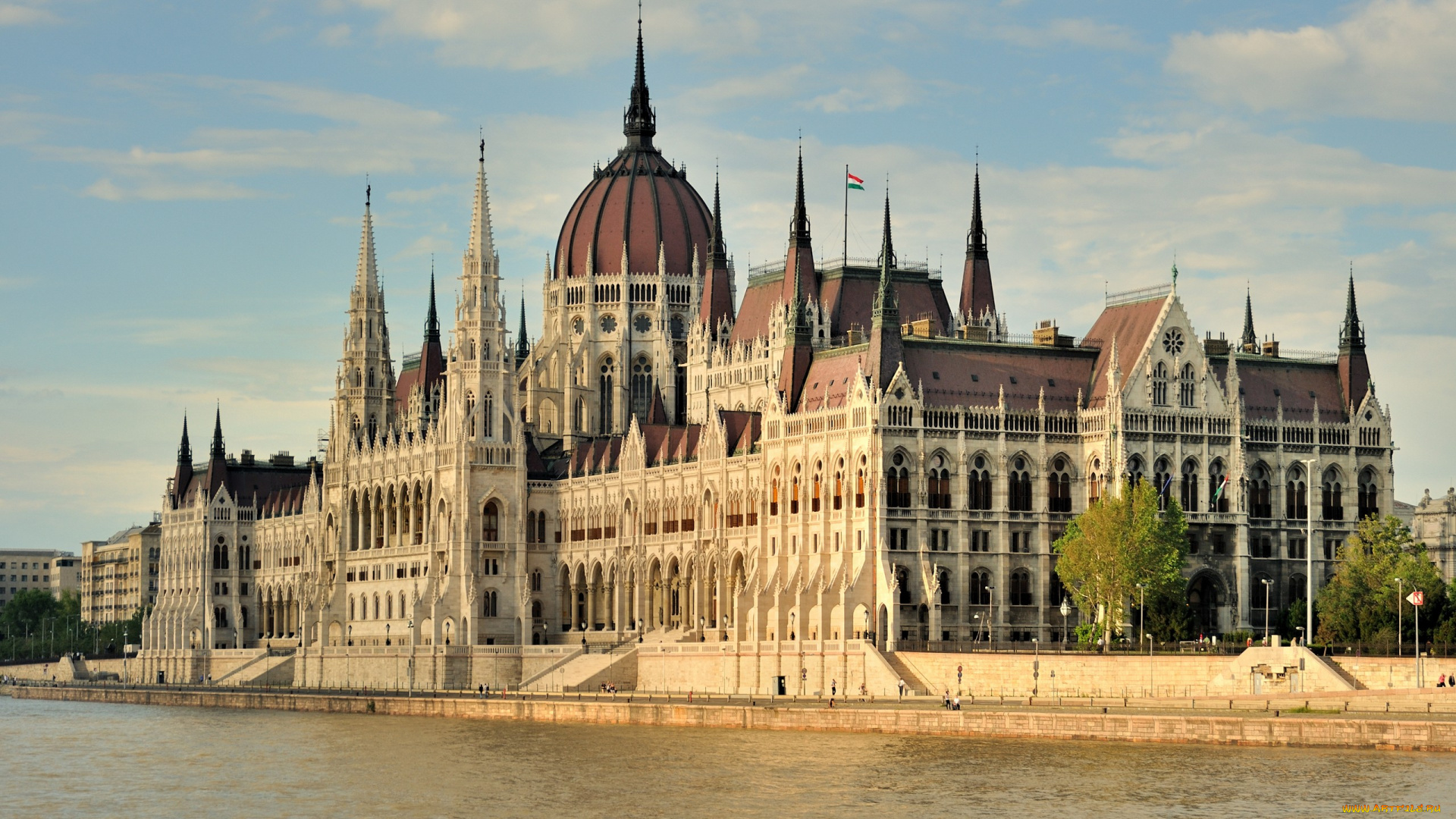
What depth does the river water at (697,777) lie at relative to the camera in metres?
95.3

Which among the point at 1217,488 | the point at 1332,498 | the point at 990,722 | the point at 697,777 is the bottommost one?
the point at 697,777

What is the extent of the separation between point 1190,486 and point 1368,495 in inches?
507

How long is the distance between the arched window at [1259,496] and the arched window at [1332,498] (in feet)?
12.9

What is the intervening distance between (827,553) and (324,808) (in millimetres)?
52691

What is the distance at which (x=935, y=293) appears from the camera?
170625mm

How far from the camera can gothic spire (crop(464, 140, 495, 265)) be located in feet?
629

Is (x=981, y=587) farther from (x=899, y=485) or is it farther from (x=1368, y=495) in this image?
(x=1368, y=495)

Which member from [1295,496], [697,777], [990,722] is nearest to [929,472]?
[1295,496]

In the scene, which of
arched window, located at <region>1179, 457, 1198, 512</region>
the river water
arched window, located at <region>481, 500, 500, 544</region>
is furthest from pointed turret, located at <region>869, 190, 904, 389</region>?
arched window, located at <region>481, 500, 500, 544</region>

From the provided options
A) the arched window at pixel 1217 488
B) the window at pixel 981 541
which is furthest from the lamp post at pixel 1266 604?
the window at pixel 981 541

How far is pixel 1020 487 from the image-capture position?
14888cm

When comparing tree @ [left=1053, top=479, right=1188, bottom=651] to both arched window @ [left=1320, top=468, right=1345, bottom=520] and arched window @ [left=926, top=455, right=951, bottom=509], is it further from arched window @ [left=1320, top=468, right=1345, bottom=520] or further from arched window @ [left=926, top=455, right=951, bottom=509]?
arched window @ [left=1320, top=468, right=1345, bottom=520]

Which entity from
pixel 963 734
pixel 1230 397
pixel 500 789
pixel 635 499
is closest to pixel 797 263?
pixel 635 499

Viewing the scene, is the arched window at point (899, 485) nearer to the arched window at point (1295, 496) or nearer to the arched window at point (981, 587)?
the arched window at point (981, 587)
